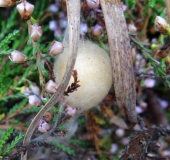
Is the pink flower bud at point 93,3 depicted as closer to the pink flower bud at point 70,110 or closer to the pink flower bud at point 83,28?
the pink flower bud at point 83,28

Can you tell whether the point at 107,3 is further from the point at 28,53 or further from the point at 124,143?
the point at 124,143

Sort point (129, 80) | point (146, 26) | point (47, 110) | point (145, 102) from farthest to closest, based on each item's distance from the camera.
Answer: point (145, 102)
point (146, 26)
point (129, 80)
point (47, 110)

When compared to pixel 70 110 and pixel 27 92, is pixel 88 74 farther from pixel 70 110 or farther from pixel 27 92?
pixel 27 92

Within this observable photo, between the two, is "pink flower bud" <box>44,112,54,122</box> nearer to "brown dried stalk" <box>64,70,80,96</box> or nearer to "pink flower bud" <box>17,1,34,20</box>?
"brown dried stalk" <box>64,70,80,96</box>


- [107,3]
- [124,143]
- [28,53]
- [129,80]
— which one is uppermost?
[107,3]

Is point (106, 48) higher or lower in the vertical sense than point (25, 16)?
lower

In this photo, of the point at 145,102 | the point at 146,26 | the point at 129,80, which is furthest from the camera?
the point at 145,102

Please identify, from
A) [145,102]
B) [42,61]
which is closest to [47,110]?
[42,61]

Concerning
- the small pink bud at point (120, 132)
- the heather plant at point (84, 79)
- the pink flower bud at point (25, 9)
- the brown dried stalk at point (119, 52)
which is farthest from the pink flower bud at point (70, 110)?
the small pink bud at point (120, 132)
